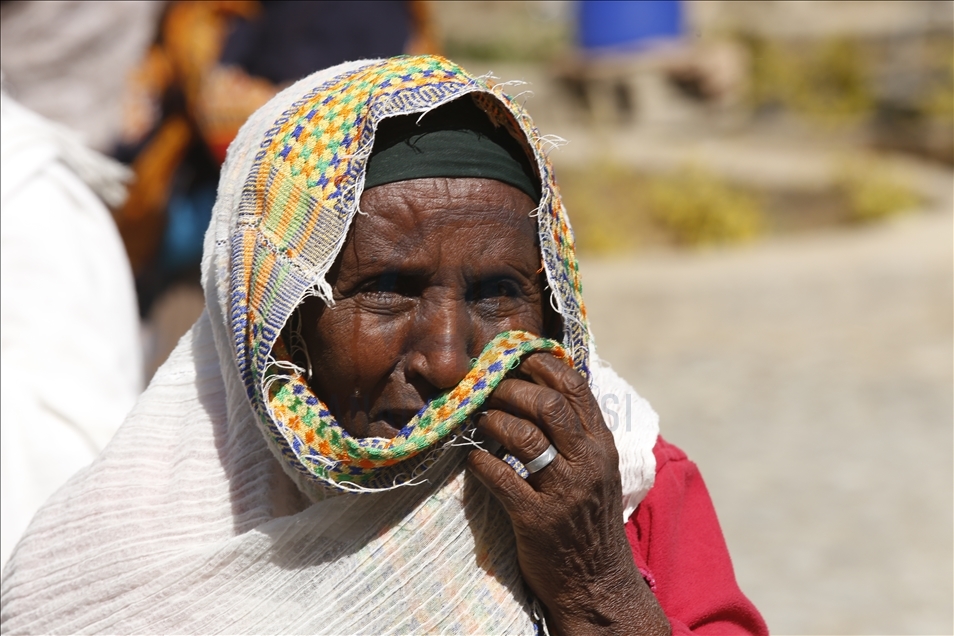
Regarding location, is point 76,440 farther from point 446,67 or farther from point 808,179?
point 808,179

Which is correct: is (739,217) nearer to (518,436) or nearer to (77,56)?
(77,56)

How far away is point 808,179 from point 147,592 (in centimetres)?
962

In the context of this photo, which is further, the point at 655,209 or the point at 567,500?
the point at 655,209

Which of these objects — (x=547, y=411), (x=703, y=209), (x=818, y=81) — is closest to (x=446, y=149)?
(x=547, y=411)

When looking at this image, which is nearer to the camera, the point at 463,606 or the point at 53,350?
the point at 463,606

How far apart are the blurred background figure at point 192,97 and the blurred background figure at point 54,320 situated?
1820mm

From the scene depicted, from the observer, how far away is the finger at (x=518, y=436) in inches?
66.9

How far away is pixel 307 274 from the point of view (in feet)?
5.96

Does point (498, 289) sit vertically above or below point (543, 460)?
above

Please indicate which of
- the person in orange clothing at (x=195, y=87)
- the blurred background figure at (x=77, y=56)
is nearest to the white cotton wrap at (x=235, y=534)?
the person in orange clothing at (x=195, y=87)

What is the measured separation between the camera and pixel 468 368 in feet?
5.82

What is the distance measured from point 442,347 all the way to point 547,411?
202 millimetres

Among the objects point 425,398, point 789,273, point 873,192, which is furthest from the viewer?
point 873,192

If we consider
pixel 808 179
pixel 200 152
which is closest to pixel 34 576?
pixel 200 152
